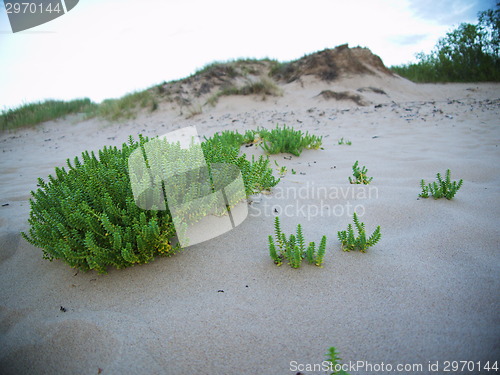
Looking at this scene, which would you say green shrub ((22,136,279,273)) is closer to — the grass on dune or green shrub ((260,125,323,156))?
green shrub ((260,125,323,156))

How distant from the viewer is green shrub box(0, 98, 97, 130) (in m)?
12.5

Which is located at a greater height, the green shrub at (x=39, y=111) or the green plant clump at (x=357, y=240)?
the green shrub at (x=39, y=111)

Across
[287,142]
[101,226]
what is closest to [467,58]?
[287,142]

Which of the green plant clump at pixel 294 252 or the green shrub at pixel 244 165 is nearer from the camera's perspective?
the green plant clump at pixel 294 252

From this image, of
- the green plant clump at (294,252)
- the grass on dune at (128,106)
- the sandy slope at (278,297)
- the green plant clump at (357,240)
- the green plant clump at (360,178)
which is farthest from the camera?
the grass on dune at (128,106)

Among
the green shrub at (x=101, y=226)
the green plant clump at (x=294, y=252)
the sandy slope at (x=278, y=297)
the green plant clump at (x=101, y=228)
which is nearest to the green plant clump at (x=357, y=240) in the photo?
the sandy slope at (x=278, y=297)

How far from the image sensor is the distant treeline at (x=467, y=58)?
12883 mm

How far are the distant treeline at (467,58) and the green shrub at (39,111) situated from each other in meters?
16.1

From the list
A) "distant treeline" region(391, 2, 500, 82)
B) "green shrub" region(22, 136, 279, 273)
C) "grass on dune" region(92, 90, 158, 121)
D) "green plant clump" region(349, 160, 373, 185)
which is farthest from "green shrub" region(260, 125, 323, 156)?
"distant treeline" region(391, 2, 500, 82)

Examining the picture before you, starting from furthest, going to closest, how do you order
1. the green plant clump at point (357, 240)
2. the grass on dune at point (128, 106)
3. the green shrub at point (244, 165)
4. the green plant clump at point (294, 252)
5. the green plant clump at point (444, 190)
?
the grass on dune at point (128, 106) < the green plant clump at point (444, 190) < the green shrub at point (244, 165) < the green plant clump at point (357, 240) < the green plant clump at point (294, 252)

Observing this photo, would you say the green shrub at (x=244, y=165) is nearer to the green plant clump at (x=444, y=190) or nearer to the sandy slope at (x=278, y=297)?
the sandy slope at (x=278, y=297)

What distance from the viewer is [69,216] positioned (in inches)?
81.5

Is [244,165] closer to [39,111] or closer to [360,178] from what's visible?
[360,178]

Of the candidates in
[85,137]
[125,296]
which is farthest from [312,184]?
[85,137]
